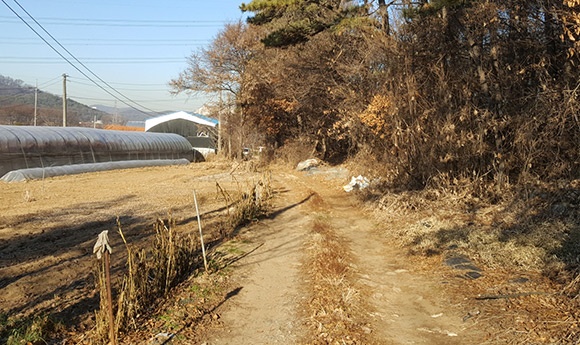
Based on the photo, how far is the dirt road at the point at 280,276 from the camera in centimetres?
462

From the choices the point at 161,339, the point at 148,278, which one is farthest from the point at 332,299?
the point at 148,278

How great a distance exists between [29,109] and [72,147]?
74363 mm

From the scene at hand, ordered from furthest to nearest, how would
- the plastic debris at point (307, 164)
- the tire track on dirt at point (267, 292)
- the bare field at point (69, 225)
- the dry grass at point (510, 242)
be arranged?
the plastic debris at point (307, 164) → the bare field at point (69, 225) → the tire track on dirt at point (267, 292) → the dry grass at point (510, 242)

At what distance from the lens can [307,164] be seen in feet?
76.7

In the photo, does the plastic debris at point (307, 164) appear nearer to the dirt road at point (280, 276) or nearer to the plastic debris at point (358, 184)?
the plastic debris at point (358, 184)

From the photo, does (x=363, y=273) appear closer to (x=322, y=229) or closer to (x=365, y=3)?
(x=322, y=229)

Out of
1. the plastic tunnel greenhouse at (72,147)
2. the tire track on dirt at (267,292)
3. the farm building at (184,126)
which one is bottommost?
the tire track on dirt at (267,292)

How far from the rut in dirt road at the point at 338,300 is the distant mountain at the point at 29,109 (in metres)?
66.7

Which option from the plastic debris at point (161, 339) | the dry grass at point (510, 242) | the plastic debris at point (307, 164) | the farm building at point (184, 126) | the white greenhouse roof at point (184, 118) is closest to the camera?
the plastic debris at point (161, 339)

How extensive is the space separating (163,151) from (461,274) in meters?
29.1

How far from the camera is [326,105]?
2227cm

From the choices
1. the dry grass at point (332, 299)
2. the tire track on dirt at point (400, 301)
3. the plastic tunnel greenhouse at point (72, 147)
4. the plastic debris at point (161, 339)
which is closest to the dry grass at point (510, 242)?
the tire track on dirt at point (400, 301)

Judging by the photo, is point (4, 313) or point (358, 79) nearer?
point (4, 313)

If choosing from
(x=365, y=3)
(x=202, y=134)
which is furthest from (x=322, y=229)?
(x=202, y=134)
